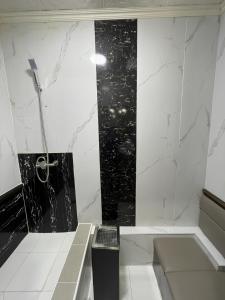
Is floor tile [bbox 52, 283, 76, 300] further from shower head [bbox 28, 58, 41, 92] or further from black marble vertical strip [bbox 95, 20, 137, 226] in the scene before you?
shower head [bbox 28, 58, 41, 92]

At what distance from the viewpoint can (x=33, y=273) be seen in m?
1.49

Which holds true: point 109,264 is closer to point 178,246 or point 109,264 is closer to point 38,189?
point 178,246

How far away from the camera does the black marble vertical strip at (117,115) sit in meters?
1.66

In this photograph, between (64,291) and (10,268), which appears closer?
(64,291)

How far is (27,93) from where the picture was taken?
5.82 feet

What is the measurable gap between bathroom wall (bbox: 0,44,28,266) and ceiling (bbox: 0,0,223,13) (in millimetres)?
423

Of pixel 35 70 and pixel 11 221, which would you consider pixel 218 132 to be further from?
pixel 11 221

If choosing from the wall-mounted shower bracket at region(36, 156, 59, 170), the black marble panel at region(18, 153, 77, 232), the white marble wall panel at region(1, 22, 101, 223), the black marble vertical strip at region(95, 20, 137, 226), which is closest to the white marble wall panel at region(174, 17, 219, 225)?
the black marble vertical strip at region(95, 20, 137, 226)

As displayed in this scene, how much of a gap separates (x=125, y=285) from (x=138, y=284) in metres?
0.13

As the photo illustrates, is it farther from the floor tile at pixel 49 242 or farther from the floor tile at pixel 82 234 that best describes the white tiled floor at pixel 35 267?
the floor tile at pixel 82 234

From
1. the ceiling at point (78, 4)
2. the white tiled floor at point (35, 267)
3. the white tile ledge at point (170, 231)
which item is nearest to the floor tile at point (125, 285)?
the white tile ledge at point (170, 231)

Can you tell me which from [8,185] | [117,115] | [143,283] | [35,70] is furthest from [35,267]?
[35,70]

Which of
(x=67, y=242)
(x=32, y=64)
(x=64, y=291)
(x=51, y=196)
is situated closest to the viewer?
(x=64, y=291)

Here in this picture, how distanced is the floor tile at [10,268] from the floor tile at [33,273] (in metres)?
0.04
